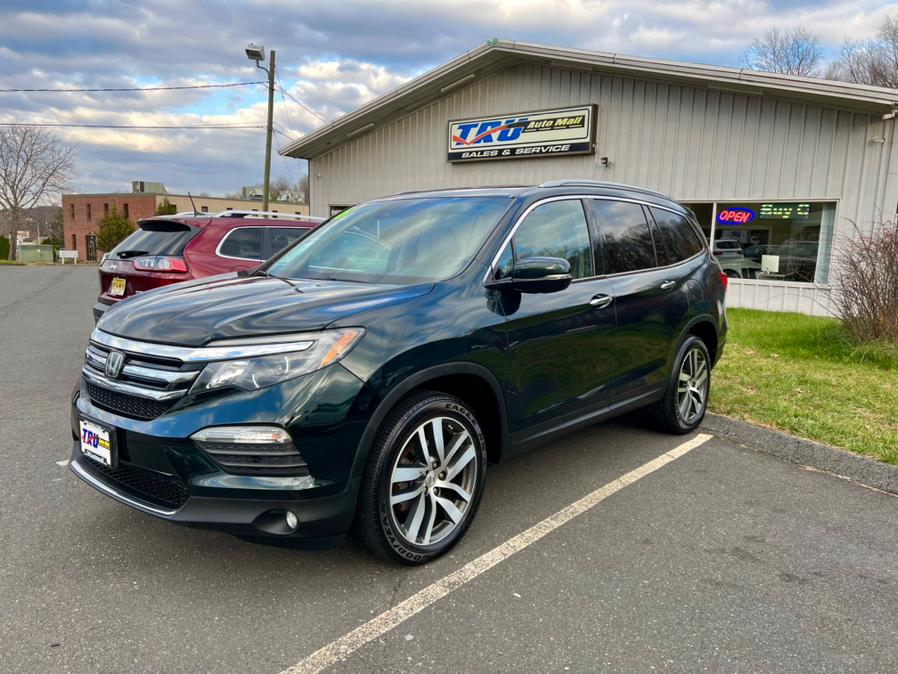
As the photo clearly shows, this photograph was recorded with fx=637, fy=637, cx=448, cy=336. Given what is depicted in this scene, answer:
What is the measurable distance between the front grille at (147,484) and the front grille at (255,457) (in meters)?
0.21

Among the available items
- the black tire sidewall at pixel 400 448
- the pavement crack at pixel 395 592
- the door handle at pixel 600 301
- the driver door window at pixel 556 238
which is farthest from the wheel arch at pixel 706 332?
the pavement crack at pixel 395 592

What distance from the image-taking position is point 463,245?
3459 mm

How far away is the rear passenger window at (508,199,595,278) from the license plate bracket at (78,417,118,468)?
2162 millimetres

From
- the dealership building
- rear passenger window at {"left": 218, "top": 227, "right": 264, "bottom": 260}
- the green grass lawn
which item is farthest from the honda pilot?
the dealership building

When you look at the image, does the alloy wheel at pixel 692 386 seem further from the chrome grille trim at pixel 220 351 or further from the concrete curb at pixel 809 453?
the chrome grille trim at pixel 220 351

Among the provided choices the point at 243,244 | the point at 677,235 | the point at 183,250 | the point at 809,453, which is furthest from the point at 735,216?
the point at 183,250

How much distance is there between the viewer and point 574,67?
1370 cm

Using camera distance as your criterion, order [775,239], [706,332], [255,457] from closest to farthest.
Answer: [255,457], [706,332], [775,239]

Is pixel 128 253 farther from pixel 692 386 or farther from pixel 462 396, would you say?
pixel 692 386

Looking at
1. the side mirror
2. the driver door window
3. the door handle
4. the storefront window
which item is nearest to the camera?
the side mirror

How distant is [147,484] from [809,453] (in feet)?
14.1

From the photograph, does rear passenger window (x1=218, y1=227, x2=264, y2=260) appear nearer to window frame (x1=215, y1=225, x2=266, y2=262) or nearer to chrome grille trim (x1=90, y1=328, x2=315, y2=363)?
window frame (x1=215, y1=225, x2=266, y2=262)

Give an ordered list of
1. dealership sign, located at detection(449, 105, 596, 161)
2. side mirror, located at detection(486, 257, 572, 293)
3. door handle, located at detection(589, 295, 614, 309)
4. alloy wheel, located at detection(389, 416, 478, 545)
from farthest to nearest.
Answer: dealership sign, located at detection(449, 105, 596, 161), door handle, located at detection(589, 295, 614, 309), side mirror, located at detection(486, 257, 572, 293), alloy wheel, located at detection(389, 416, 478, 545)

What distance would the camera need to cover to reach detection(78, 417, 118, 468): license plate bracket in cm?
272
